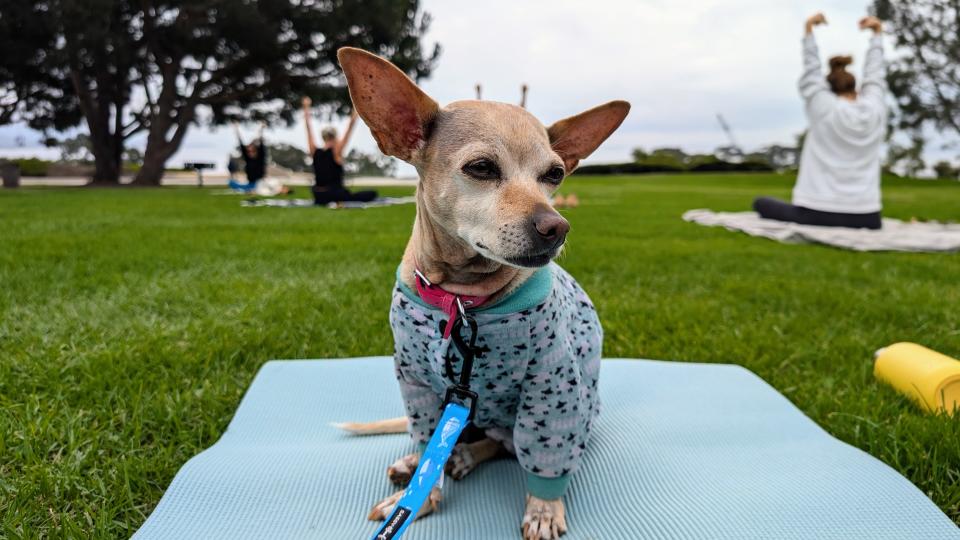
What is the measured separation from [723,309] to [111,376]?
3789 millimetres

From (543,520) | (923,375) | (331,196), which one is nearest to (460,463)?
(543,520)

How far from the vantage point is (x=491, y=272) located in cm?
187

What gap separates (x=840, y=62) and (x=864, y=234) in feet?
8.35

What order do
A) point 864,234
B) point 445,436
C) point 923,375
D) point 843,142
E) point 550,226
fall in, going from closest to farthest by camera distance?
point 550,226, point 445,436, point 923,375, point 864,234, point 843,142

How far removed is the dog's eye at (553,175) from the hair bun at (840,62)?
342 inches

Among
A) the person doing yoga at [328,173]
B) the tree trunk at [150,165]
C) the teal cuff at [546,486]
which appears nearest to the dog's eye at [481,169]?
the teal cuff at [546,486]

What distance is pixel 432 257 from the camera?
1881 mm

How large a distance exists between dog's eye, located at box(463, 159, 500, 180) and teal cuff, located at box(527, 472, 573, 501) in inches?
36.2

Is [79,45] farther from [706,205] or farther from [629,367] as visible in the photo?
[629,367]

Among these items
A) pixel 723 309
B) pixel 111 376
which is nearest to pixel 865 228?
pixel 723 309

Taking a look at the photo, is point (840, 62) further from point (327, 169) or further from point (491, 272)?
point (327, 169)

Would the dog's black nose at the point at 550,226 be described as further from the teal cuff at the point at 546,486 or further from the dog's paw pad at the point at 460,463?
the dog's paw pad at the point at 460,463

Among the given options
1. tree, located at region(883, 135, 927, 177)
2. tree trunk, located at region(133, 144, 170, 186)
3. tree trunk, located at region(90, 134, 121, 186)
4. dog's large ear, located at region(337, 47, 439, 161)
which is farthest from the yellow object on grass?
tree, located at region(883, 135, 927, 177)

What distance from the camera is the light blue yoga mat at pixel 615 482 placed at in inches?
71.5
